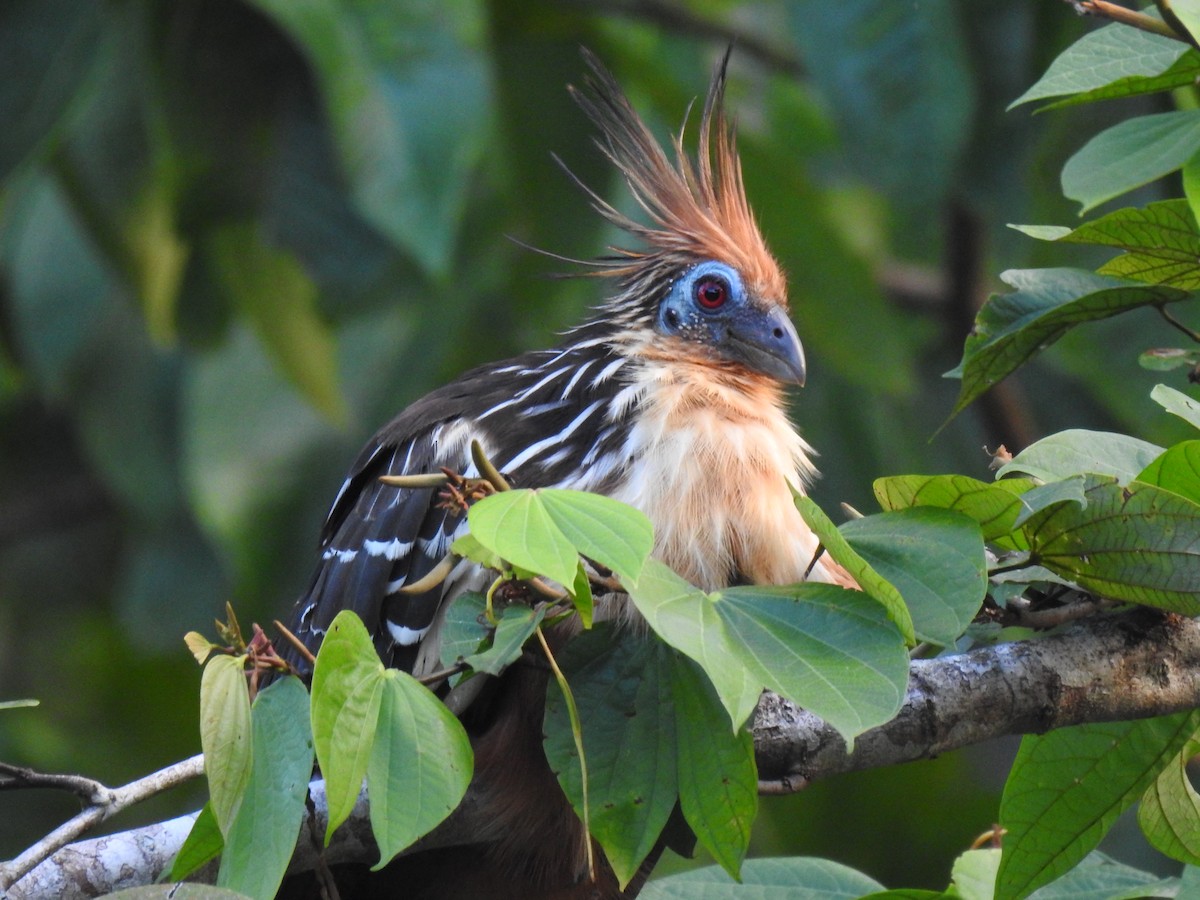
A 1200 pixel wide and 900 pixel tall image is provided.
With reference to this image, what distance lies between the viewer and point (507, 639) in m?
1.72

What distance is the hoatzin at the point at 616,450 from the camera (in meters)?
2.52

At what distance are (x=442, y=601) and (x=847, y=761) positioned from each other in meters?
0.93

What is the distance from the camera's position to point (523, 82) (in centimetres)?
561

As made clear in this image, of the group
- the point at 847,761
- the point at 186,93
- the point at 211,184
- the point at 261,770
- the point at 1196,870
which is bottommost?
the point at 1196,870

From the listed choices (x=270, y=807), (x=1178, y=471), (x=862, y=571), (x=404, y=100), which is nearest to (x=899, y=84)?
(x=404, y=100)

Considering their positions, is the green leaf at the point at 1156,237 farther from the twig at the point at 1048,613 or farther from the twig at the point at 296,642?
the twig at the point at 296,642

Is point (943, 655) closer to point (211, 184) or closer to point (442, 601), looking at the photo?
point (442, 601)

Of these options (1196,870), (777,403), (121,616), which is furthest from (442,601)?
(121,616)

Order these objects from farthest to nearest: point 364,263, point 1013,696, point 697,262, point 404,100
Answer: point 364,263 → point 404,100 → point 697,262 → point 1013,696

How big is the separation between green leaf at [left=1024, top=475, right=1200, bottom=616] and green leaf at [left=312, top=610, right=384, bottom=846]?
88 centimetres

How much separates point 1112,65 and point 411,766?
1354 millimetres

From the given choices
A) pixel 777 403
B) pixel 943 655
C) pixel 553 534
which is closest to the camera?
pixel 553 534

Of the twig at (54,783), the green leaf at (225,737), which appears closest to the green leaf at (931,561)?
the green leaf at (225,737)

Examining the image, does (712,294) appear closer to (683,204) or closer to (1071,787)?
(683,204)
